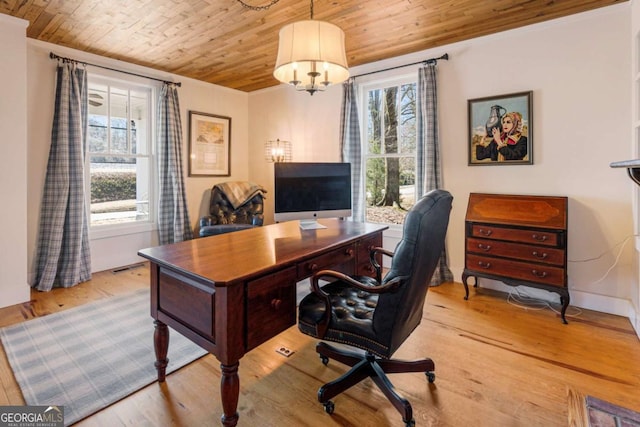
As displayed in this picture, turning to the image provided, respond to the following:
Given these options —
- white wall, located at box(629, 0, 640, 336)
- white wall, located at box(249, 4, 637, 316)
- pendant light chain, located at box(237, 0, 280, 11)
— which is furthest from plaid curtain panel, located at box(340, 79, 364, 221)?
white wall, located at box(629, 0, 640, 336)

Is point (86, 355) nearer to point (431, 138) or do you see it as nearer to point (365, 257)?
point (365, 257)

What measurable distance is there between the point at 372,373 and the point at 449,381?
1.66 feet

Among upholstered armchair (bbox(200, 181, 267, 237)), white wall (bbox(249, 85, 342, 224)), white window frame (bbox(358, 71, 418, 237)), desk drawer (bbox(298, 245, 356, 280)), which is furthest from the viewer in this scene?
upholstered armchair (bbox(200, 181, 267, 237))

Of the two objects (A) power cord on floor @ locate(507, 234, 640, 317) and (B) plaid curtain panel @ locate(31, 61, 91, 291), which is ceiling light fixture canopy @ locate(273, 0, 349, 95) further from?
(B) plaid curtain panel @ locate(31, 61, 91, 291)

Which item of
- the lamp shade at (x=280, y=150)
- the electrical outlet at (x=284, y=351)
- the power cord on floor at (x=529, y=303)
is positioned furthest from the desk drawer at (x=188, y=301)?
the lamp shade at (x=280, y=150)

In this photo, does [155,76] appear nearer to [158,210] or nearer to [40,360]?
[158,210]

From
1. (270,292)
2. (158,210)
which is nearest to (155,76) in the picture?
(158,210)

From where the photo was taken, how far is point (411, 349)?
90.0 inches

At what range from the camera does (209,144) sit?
5090mm

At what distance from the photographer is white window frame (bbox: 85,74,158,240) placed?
3.94m

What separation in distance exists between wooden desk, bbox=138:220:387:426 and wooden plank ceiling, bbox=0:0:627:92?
6.69 feet

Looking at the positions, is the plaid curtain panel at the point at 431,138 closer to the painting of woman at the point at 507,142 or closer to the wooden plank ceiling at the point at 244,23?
the wooden plank ceiling at the point at 244,23

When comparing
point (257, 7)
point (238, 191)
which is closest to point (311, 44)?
point (257, 7)

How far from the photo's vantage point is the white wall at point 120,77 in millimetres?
3463
